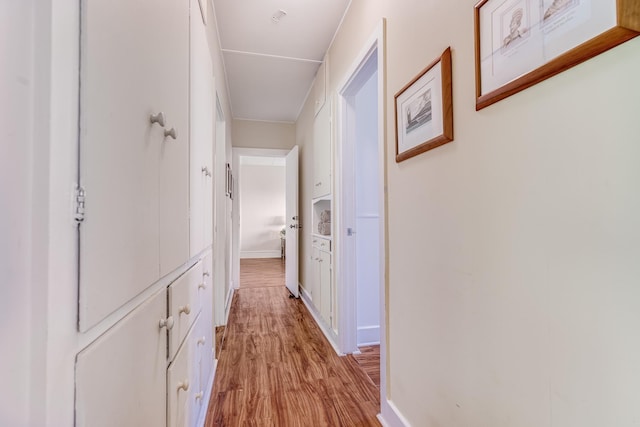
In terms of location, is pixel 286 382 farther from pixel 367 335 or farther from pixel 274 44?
pixel 274 44

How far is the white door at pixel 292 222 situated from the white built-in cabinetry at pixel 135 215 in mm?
2625

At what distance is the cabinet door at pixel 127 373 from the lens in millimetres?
459

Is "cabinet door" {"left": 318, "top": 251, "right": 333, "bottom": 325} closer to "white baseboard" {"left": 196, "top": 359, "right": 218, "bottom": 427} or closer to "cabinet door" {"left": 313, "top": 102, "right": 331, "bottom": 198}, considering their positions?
"cabinet door" {"left": 313, "top": 102, "right": 331, "bottom": 198}

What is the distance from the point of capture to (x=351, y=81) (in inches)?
81.4

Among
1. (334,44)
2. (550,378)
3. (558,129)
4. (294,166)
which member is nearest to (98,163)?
(558,129)

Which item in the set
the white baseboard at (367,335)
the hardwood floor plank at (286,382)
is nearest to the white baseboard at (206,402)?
the hardwood floor plank at (286,382)

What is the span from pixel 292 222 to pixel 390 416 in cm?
289

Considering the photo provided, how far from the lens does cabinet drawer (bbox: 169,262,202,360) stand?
0.91m

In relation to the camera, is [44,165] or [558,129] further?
[558,129]

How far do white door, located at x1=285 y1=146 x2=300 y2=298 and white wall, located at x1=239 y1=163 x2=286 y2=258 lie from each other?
3714 millimetres

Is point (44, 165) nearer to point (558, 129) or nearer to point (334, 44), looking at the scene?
point (558, 129)

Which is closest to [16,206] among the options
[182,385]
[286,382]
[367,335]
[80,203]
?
[80,203]

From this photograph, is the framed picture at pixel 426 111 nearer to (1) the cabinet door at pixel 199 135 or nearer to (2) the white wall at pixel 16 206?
(1) the cabinet door at pixel 199 135

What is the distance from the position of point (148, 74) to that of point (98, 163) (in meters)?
0.35
